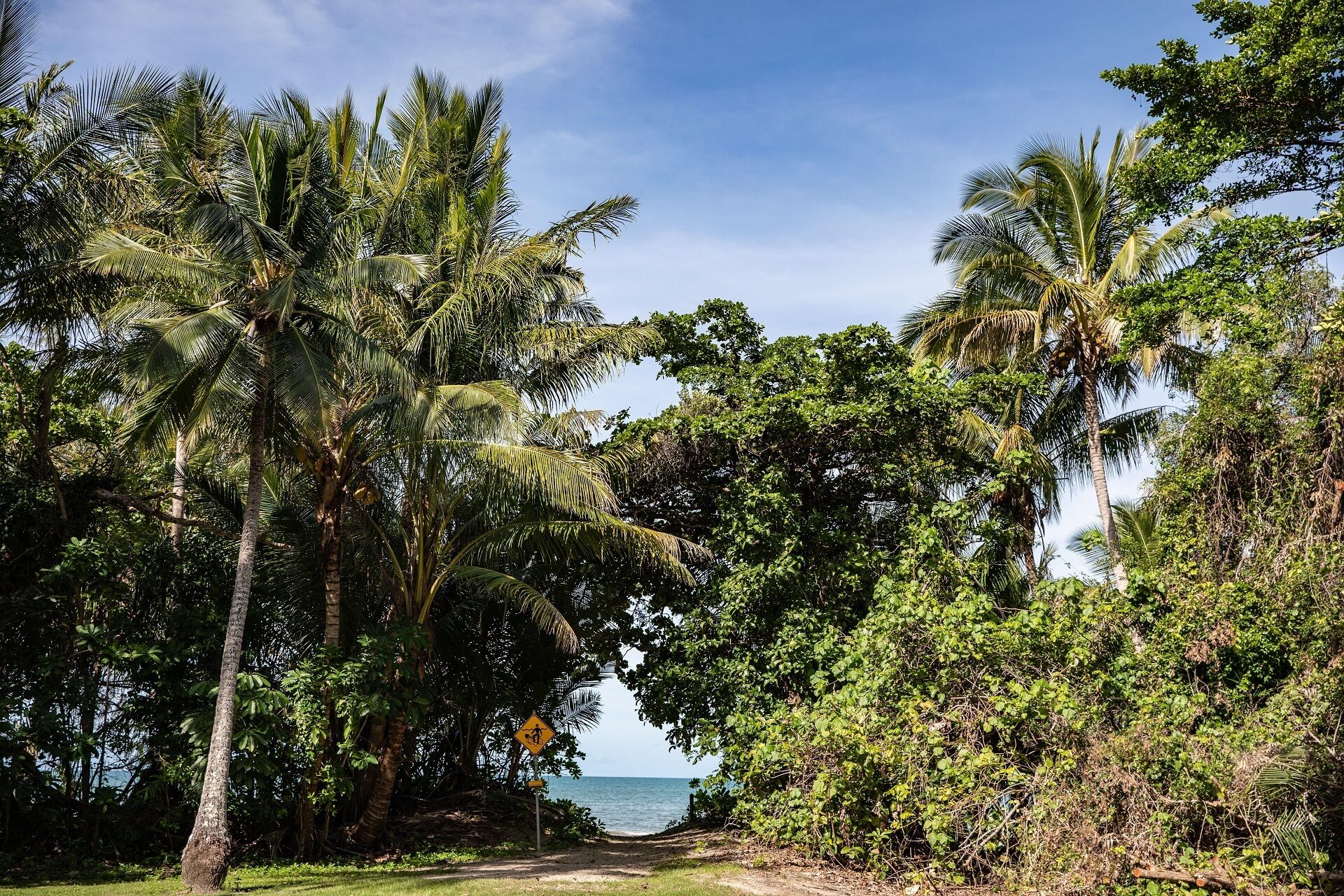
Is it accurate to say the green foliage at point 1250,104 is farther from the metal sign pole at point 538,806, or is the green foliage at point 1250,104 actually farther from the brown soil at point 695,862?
the metal sign pole at point 538,806

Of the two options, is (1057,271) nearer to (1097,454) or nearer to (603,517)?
(1097,454)

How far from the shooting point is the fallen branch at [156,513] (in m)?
14.3

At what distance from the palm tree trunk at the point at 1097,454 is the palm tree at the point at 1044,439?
40 cm

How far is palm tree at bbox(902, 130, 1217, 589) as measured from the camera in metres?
17.9

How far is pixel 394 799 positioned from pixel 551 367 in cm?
823

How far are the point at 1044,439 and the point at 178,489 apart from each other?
16352 mm

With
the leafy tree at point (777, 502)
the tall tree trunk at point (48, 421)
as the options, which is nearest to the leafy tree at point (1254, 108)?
the leafy tree at point (777, 502)

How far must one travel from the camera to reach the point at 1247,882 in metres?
9.04

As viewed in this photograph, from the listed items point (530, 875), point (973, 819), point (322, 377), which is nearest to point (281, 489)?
point (322, 377)

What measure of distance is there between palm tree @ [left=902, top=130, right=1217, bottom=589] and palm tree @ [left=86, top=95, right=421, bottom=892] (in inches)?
452

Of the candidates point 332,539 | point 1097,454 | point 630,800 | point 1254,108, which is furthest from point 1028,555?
point 630,800

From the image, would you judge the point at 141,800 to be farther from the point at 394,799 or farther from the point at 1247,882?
the point at 1247,882

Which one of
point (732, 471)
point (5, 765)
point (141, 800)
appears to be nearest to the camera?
point (5, 765)

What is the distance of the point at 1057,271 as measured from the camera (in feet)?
62.1
